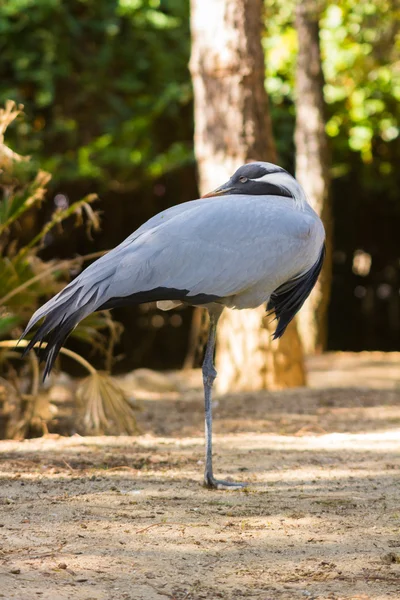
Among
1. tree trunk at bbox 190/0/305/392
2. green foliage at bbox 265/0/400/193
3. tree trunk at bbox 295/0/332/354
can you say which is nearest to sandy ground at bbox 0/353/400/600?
tree trunk at bbox 190/0/305/392

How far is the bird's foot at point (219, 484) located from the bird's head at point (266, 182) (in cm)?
143

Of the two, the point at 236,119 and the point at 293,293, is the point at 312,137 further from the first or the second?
the point at 293,293

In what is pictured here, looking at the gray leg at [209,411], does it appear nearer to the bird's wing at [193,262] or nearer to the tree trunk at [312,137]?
the bird's wing at [193,262]

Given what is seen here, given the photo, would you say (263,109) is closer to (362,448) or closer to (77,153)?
(362,448)

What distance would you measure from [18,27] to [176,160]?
2.58 m

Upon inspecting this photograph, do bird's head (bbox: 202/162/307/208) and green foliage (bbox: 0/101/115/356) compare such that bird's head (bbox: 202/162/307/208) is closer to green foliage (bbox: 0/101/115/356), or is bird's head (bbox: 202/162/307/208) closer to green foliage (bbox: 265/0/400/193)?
green foliage (bbox: 0/101/115/356)

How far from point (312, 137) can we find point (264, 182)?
733cm

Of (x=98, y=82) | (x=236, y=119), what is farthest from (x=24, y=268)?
(x=98, y=82)

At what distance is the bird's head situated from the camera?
4.51 metres

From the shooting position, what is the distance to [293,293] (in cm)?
465

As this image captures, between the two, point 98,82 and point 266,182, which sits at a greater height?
point 98,82

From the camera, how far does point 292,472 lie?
4539 mm

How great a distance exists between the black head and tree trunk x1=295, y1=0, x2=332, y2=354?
7.03 m

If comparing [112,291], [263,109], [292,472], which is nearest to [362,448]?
[292,472]
